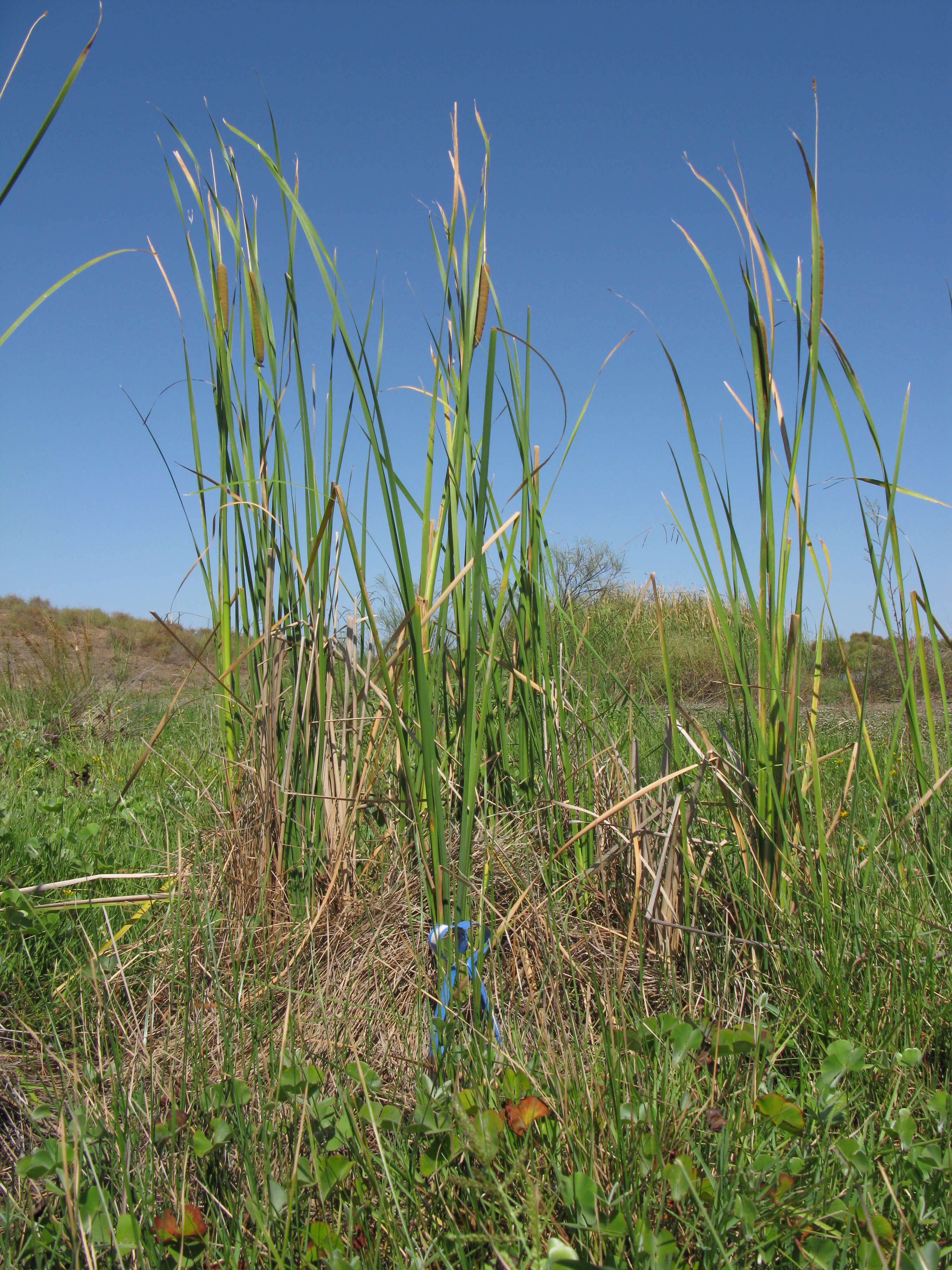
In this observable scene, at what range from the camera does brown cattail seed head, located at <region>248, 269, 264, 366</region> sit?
4.53ft

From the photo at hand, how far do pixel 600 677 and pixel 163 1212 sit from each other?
2402mm

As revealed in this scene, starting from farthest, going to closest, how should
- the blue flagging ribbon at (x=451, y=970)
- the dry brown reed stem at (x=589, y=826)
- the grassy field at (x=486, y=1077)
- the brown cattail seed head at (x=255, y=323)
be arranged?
1. the brown cattail seed head at (x=255, y=323)
2. the dry brown reed stem at (x=589, y=826)
3. the blue flagging ribbon at (x=451, y=970)
4. the grassy field at (x=486, y=1077)

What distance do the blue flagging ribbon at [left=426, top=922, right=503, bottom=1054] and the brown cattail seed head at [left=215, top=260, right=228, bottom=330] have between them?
1186 mm

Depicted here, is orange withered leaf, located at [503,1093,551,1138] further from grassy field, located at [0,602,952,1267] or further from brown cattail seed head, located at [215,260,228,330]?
brown cattail seed head, located at [215,260,228,330]

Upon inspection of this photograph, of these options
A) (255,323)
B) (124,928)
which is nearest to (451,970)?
(124,928)

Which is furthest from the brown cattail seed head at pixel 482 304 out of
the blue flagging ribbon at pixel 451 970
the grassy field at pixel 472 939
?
the blue flagging ribbon at pixel 451 970

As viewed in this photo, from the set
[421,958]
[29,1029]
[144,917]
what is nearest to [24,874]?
[144,917]

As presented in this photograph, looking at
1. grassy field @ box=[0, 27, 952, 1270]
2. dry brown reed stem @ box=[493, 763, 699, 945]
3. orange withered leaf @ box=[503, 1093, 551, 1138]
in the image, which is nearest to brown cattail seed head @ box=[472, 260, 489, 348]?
grassy field @ box=[0, 27, 952, 1270]

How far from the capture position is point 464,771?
116cm

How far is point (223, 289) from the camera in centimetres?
143

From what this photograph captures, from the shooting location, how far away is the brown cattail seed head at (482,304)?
1188 mm

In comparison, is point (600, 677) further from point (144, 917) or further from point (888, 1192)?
point (888, 1192)

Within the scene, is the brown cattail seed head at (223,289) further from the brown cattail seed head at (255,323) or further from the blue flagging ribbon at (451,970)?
the blue flagging ribbon at (451,970)

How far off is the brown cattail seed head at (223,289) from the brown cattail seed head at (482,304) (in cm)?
54
